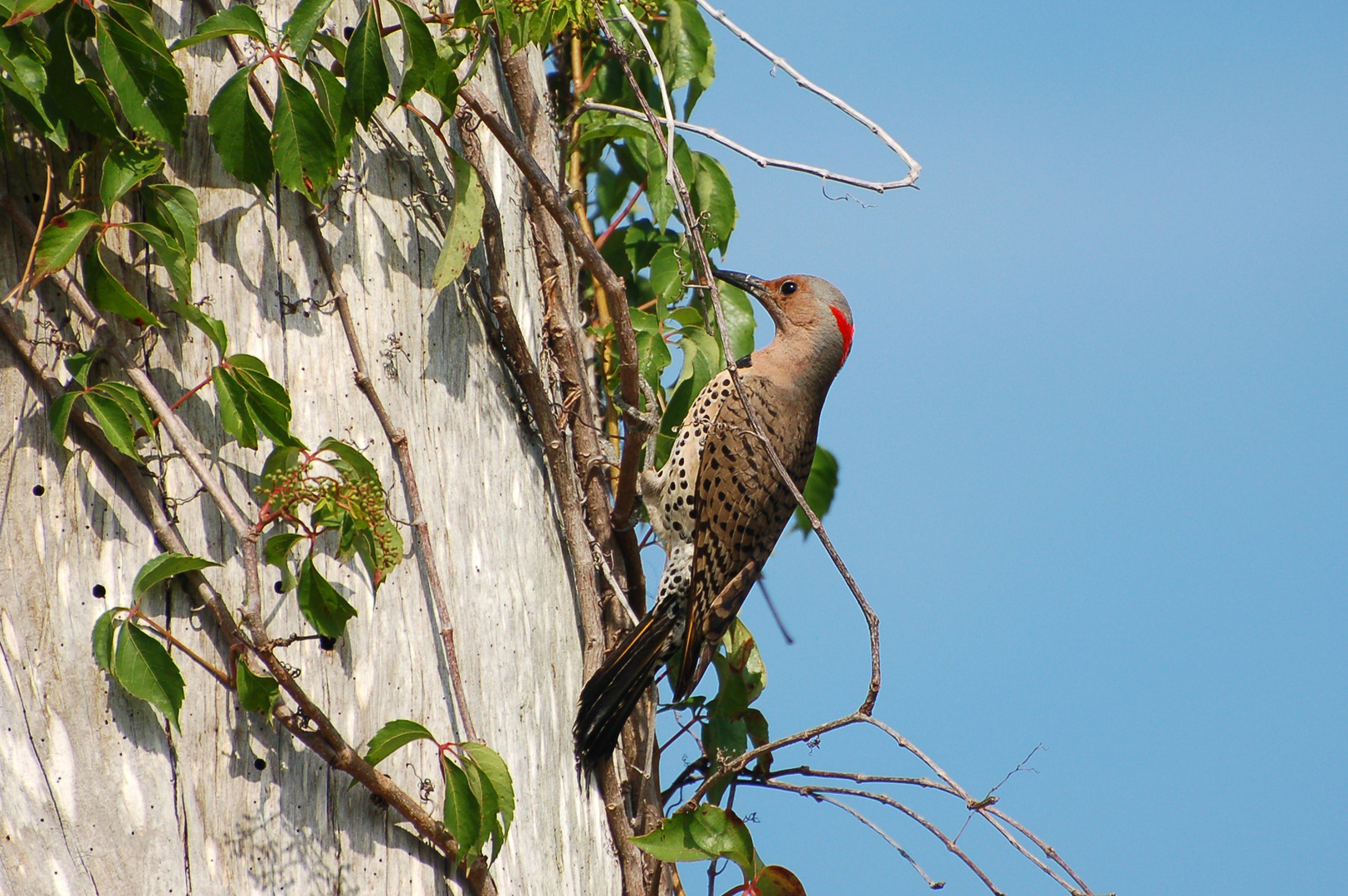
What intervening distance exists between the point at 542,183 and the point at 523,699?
1196mm

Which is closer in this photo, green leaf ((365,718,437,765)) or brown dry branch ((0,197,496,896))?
brown dry branch ((0,197,496,896))

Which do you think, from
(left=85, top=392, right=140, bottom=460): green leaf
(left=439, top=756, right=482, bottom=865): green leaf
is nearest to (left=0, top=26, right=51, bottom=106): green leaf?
(left=85, top=392, right=140, bottom=460): green leaf

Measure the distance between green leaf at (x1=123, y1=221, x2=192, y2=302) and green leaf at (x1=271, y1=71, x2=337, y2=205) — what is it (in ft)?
0.81

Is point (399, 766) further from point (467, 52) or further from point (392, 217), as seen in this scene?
point (467, 52)

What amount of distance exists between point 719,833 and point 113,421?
150 centimetres

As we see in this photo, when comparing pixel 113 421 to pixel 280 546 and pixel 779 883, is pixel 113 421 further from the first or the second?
pixel 779 883

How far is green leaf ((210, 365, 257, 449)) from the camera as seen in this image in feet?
6.70

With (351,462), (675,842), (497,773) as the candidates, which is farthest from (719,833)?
(351,462)

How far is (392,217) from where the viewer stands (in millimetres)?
2543

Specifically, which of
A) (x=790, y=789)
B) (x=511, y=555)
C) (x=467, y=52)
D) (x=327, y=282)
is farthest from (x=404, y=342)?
(x=790, y=789)

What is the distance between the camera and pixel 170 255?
2.04 metres

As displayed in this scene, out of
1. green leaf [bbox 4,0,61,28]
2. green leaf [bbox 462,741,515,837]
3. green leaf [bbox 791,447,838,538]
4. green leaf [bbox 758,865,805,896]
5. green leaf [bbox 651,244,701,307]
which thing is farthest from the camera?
green leaf [bbox 791,447,838,538]

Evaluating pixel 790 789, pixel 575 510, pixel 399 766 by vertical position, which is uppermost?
pixel 575 510

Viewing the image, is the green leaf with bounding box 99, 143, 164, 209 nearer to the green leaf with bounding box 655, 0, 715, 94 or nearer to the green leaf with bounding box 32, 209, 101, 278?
the green leaf with bounding box 32, 209, 101, 278
